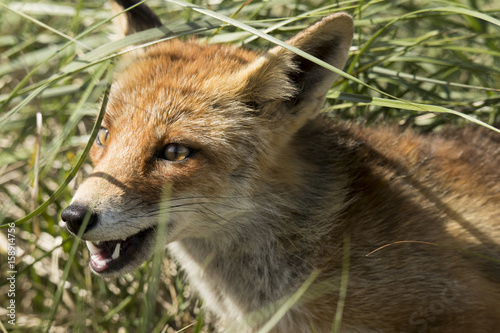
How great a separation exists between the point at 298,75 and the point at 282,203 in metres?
0.82

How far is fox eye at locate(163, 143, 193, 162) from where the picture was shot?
3.06 meters

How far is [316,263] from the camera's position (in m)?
3.35

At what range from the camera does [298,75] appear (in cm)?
330

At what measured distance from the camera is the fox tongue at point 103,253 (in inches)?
118

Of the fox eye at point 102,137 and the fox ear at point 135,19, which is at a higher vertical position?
the fox ear at point 135,19

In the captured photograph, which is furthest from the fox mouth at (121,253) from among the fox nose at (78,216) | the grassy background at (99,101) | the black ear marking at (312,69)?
the black ear marking at (312,69)

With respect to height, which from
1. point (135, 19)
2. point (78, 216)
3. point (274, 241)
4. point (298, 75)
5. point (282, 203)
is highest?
point (135, 19)

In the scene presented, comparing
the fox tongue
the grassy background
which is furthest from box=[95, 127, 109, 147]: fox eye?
the fox tongue

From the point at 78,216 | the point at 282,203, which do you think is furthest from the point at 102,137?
the point at 282,203

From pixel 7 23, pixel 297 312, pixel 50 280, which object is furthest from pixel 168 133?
pixel 7 23

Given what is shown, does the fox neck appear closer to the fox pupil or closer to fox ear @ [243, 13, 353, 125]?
fox ear @ [243, 13, 353, 125]

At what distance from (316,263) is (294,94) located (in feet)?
3.60

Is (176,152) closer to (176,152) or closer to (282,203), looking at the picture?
(176,152)

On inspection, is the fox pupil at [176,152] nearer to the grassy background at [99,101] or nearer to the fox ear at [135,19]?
the grassy background at [99,101]
